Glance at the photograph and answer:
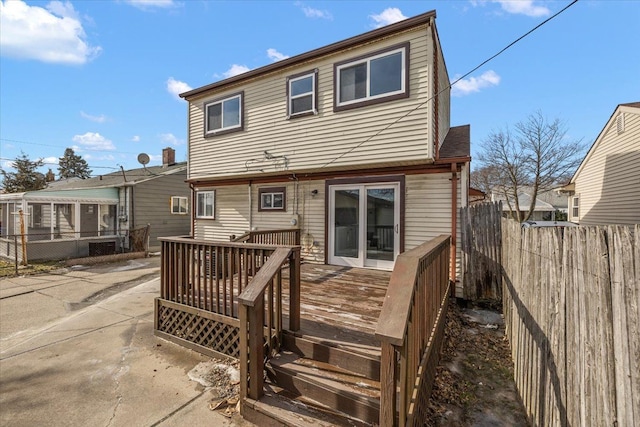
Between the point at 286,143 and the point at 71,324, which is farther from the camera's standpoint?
the point at 286,143

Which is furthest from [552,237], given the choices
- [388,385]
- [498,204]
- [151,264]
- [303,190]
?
[151,264]

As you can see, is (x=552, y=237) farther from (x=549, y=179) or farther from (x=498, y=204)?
(x=549, y=179)

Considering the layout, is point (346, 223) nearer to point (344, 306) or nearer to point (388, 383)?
point (344, 306)

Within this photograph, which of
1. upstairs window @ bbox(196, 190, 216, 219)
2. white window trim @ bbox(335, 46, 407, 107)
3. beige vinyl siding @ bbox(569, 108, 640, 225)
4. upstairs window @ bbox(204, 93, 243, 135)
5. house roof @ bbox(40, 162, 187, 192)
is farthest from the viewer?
house roof @ bbox(40, 162, 187, 192)

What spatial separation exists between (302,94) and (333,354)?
20.8ft

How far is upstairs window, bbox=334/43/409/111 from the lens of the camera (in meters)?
6.04

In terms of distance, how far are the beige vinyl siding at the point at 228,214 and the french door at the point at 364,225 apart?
10.5 feet

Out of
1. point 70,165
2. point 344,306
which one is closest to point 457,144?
point 344,306

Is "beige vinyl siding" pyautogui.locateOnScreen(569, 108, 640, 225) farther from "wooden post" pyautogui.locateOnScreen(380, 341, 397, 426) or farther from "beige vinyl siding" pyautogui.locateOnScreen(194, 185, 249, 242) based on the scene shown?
"beige vinyl siding" pyautogui.locateOnScreen(194, 185, 249, 242)

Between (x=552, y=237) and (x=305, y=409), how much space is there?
8.48ft

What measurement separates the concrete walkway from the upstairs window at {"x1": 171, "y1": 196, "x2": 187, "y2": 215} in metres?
9.21

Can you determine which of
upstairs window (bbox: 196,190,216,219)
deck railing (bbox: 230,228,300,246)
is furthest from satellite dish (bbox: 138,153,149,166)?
deck railing (bbox: 230,228,300,246)

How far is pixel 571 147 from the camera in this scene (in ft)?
63.0

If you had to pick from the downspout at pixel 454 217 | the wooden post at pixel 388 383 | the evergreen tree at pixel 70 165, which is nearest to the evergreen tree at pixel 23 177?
the evergreen tree at pixel 70 165
